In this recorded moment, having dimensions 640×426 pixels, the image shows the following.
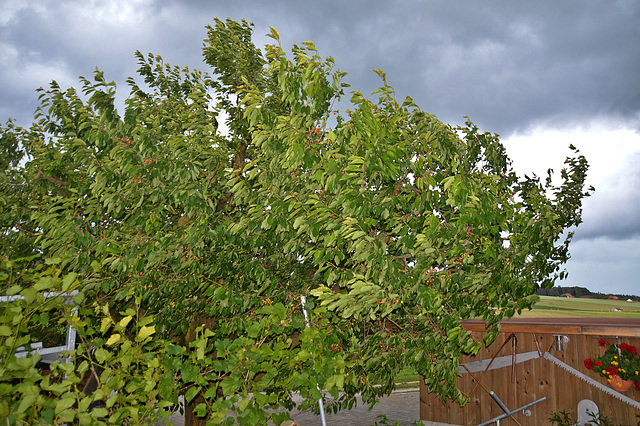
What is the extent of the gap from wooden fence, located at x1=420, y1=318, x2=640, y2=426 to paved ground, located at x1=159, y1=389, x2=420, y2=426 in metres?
1.40

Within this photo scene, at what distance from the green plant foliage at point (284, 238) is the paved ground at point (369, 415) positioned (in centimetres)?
432

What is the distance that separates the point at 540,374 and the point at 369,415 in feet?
17.2

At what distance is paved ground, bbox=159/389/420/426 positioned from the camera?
1137 cm

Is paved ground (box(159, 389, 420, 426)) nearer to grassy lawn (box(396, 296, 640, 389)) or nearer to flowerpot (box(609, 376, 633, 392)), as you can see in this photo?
flowerpot (box(609, 376, 633, 392))

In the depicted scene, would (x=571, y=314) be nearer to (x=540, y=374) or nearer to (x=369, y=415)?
(x=540, y=374)

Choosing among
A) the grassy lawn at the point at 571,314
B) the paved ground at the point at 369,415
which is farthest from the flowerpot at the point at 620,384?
the grassy lawn at the point at 571,314

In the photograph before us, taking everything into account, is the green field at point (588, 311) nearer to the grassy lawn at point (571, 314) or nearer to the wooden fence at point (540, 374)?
the grassy lawn at point (571, 314)

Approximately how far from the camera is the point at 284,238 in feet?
20.0

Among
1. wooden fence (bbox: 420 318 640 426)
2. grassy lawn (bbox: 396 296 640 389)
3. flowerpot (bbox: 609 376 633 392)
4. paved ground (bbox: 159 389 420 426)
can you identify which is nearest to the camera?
flowerpot (bbox: 609 376 633 392)

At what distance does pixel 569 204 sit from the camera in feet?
21.4

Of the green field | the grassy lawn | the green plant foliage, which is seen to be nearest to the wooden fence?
the green plant foliage

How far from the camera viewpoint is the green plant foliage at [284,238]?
296 centimetres

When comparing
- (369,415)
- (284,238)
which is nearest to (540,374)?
(369,415)

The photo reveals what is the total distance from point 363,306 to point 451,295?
1.10 m
